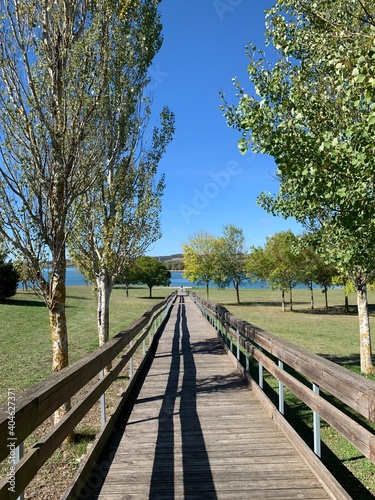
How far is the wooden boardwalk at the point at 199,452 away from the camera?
10.7 feet

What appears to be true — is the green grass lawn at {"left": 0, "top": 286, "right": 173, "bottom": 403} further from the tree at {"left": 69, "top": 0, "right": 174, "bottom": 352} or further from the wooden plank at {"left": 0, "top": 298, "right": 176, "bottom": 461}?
the wooden plank at {"left": 0, "top": 298, "right": 176, "bottom": 461}

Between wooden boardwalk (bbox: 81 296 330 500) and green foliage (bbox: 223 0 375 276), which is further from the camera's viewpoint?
green foliage (bbox: 223 0 375 276)

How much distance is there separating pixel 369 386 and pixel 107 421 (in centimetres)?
323

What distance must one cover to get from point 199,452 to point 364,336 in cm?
1022

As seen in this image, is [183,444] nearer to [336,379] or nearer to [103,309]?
[336,379]

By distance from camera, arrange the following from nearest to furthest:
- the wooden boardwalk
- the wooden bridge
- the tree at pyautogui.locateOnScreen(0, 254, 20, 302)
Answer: the wooden bridge < the wooden boardwalk < the tree at pyautogui.locateOnScreen(0, 254, 20, 302)

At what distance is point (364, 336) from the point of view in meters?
12.5

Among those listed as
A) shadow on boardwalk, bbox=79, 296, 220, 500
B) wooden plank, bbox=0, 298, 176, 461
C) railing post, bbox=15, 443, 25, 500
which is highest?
wooden plank, bbox=0, 298, 176, 461

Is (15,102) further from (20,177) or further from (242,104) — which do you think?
(242,104)

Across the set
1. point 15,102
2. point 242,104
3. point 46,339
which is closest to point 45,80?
point 15,102

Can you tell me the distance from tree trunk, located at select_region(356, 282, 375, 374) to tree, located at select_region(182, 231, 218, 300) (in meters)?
34.8

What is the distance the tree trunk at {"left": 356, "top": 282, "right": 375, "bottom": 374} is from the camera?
39.5 ft

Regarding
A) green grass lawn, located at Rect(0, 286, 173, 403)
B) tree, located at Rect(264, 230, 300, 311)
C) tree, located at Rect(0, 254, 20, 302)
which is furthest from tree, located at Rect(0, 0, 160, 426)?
tree, located at Rect(264, 230, 300, 311)

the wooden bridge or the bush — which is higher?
the bush
